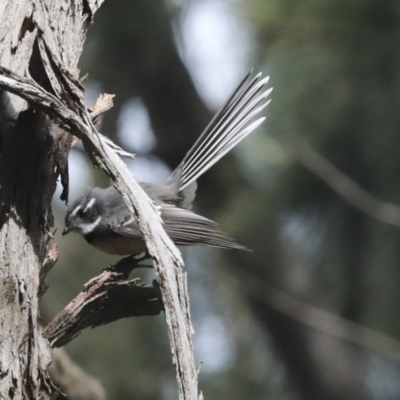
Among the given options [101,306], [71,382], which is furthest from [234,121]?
[101,306]

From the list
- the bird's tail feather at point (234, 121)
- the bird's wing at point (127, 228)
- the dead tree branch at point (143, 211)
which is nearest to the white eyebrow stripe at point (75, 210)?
the bird's wing at point (127, 228)

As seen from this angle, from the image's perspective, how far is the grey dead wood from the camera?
5.28 ft

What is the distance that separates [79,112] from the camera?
5.61 ft

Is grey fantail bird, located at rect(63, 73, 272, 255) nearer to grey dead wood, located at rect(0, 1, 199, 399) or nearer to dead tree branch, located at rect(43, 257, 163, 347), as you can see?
dead tree branch, located at rect(43, 257, 163, 347)

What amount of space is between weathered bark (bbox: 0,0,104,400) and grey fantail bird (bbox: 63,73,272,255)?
116cm

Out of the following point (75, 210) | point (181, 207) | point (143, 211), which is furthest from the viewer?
point (181, 207)

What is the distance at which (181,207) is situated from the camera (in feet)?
11.2

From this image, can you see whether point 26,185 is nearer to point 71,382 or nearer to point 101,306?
point 101,306

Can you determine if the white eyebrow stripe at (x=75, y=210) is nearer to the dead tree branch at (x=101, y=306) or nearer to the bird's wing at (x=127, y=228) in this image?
the bird's wing at (x=127, y=228)

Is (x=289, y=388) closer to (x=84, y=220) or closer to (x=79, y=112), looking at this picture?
(x=84, y=220)

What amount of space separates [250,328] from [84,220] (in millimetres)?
2779

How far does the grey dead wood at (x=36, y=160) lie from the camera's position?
161 centimetres

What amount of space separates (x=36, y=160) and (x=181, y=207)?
1.66 m

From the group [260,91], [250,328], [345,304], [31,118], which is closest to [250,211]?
[345,304]
